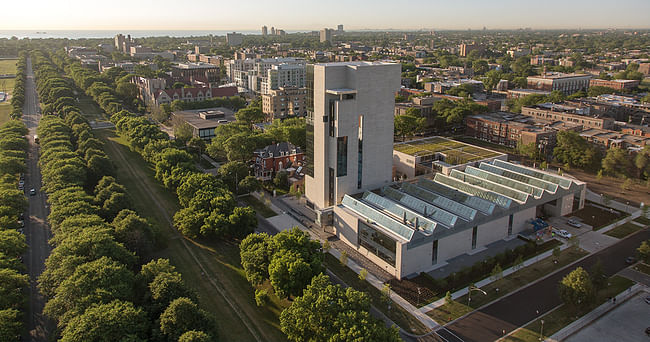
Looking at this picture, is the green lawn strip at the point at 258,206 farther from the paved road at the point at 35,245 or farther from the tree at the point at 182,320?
the tree at the point at 182,320

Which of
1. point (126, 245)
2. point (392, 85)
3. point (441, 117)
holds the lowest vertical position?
point (126, 245)

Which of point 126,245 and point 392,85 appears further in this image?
point 392,85

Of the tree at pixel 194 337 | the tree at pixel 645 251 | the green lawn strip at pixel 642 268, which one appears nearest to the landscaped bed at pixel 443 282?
the tree at pixel 645 251

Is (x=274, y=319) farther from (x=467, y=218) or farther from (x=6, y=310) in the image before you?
(x=467, y=218)

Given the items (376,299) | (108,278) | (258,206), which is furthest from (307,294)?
(258,206)

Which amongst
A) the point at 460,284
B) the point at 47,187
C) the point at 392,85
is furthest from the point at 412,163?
the point at 47,187

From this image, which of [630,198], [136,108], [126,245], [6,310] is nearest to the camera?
[6,310]

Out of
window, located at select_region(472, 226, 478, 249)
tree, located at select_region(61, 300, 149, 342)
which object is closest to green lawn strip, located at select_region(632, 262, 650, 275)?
window, located at select_region(472, 226, 478, 249)

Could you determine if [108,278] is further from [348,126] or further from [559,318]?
[559,318]
